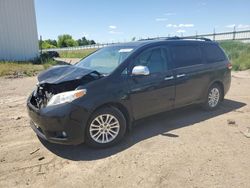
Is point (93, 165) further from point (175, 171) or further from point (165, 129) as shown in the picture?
point (165, 129)

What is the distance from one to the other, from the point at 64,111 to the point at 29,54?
54.4ft

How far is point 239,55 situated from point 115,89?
14.5 m

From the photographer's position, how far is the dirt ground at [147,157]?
3.47 metres

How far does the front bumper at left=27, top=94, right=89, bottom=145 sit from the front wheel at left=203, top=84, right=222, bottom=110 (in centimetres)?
334

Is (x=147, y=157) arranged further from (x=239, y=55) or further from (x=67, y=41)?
(x=67, y=41)

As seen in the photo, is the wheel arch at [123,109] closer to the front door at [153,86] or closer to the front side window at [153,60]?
the front door at [153,86]

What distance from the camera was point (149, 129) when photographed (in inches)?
206

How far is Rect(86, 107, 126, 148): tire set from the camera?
4.28 m

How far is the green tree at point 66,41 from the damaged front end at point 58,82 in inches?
3418

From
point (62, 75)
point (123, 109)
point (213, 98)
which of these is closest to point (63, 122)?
point (62, 75)

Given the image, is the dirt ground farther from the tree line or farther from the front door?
the tree line

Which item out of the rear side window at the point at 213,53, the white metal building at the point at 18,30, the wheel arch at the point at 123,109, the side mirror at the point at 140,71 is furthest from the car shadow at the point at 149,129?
the white metal building at the point at 18,30

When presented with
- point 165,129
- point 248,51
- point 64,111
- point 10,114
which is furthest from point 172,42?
point 248,51

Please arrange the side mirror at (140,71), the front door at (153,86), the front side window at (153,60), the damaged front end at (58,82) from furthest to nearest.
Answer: the front side window at (153,60), the front door at (153,86), the side mirror at (140,71), the damaged front end at (58,82)
